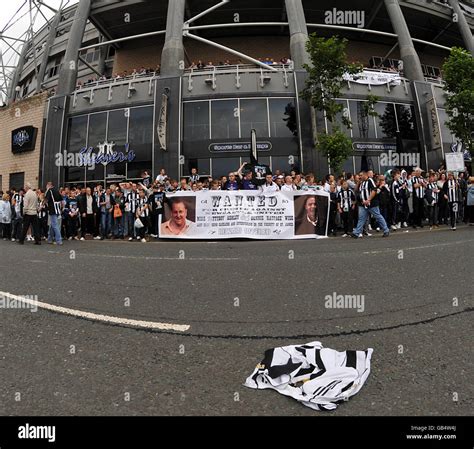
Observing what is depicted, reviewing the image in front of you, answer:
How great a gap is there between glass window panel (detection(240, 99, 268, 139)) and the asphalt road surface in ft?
52.1

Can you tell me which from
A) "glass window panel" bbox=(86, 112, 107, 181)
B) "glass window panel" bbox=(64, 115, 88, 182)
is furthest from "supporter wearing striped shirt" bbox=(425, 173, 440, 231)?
"glass window panel" bbox=(64, 115, 88, 182)

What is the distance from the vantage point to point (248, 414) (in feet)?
6.54

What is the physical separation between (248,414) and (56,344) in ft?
6.41

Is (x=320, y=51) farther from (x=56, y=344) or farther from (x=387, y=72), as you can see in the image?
(x=56, y=344)

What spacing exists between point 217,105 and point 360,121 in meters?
9.23

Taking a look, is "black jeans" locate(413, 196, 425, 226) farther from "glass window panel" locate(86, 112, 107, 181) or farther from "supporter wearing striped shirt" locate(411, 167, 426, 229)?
"glass window panel" locate(86, 112, 107, 181)

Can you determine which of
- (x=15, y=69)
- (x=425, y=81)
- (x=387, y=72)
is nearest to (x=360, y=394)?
(x=387, y=72)

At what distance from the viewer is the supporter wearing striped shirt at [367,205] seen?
1081 centimetres

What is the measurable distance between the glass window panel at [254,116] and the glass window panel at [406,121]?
929 centimetres

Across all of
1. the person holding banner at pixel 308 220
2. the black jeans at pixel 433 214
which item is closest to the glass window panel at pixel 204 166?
the person holding banner at pixel 308 220

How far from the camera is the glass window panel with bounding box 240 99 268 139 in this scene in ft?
A: 67.9

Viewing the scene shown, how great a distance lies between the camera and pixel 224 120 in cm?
2081

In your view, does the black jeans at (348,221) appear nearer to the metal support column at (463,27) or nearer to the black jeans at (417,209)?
the black jeans at (417,209)

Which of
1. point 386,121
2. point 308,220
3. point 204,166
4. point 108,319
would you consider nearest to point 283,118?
point 204,166
